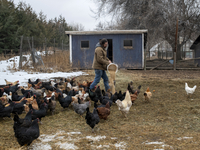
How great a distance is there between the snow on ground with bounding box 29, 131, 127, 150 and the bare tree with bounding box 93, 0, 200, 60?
688 inches

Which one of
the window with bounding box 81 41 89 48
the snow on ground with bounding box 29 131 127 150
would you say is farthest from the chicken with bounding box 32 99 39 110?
the window with bounding box 81 41 89 48

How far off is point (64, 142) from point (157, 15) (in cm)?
1926

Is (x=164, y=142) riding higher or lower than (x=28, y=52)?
lower

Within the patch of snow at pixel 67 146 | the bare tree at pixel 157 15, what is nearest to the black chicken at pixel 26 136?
the patch of snow at pixel 67 146

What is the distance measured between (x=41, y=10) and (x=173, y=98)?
39.5 meters

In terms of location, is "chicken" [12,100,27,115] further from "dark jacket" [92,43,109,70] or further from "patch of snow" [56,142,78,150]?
"dark jacket" [92,43,109,70]

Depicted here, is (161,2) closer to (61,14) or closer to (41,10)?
(41,10)

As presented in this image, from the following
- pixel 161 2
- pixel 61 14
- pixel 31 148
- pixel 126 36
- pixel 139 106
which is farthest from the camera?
pixel 61 14

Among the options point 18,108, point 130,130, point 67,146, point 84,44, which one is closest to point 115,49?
point 84,44

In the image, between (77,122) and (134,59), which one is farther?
(134,59)

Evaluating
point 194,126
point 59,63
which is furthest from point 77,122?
point 59,63

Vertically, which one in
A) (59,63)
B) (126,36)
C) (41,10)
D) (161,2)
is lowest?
(59,63)

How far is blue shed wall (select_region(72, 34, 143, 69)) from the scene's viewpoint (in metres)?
17.2

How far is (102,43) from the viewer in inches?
266
